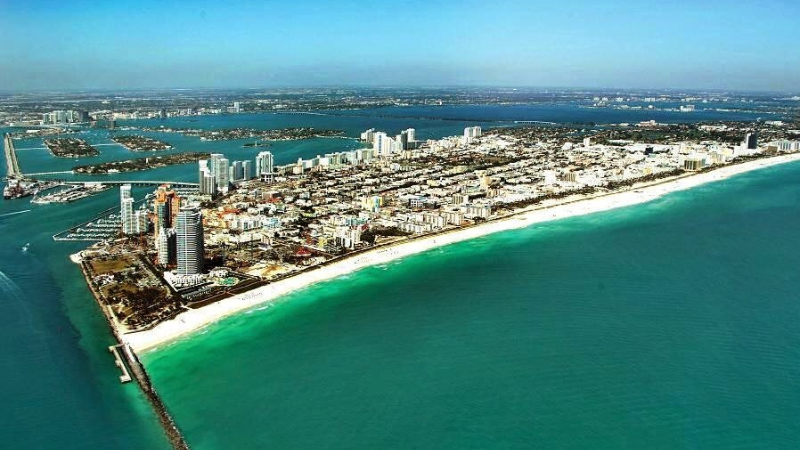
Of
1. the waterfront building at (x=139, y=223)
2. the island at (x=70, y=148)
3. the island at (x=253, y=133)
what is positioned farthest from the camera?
the island at (x=253, y=133)

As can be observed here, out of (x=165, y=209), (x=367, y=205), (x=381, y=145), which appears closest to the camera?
(x=165, y=209)

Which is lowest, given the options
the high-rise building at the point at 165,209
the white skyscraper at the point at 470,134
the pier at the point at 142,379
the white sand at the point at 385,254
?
the pier at the point at 142,379

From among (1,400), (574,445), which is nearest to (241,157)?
(1,400)

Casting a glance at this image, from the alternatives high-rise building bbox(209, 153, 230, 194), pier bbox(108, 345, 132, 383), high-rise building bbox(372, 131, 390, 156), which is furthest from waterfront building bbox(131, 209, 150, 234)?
high-rise building bbox(372, 131, 390, 156)

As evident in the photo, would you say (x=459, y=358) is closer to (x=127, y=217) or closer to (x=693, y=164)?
(x=127, y=217)

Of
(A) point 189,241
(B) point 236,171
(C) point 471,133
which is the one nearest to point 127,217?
(A) point 189,241

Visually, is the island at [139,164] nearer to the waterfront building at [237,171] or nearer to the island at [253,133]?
the waterfront building at [237,171]

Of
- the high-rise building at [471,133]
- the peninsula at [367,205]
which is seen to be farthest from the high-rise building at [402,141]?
the high-rise building at [471,133]
